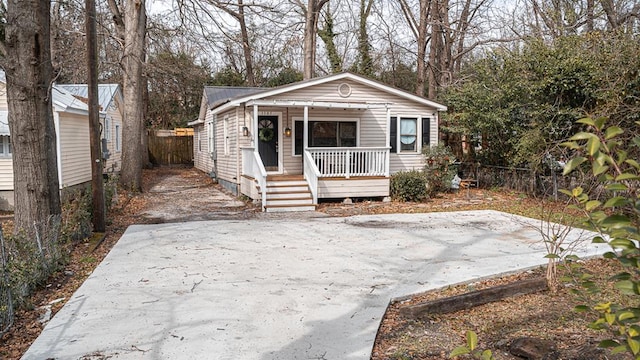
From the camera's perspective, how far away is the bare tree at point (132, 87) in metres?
14.8

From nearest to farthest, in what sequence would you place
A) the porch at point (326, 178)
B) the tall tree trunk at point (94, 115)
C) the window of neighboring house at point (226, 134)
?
1. the tall tree trunk at point (94, 115)
2. the porch at point (326, 178)
3. the window of neighboring house at point (226, 134)

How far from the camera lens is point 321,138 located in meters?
14.3

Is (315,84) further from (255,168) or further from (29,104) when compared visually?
(29,104)

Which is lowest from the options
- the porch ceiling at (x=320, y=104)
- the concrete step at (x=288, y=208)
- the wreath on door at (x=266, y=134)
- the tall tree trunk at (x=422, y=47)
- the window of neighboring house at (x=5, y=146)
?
the concrete step at (x=288, y=208)

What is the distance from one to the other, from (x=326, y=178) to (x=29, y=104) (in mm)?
7260

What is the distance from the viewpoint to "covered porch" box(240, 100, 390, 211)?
1199 cm

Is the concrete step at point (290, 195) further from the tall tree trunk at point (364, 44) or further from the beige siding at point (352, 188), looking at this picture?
the tall tree trunk at point (364, 44)

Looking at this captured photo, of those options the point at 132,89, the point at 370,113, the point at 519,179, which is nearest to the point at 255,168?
the point at 370,113

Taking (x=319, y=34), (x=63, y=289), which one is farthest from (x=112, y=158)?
(x=63, y=289)

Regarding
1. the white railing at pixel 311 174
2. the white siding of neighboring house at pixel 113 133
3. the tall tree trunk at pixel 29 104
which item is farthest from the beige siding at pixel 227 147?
the tall tree trunk at pixel 29 104

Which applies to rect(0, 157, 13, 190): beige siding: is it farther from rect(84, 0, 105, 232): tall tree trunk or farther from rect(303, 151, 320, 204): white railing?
rect(303, 151, 320, 204): white railing

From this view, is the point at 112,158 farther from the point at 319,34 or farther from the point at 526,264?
the point at 526,264

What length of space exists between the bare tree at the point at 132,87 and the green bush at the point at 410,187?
8.36 m

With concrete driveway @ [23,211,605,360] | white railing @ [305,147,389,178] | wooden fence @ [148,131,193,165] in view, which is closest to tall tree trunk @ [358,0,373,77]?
Result: wooden fence @ [148,131,193,165]
